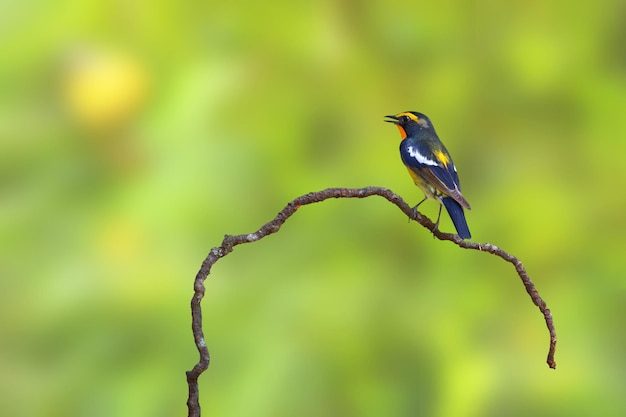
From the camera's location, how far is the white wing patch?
152 centimetres

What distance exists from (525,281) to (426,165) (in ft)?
1.49

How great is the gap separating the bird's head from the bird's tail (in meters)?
0.25

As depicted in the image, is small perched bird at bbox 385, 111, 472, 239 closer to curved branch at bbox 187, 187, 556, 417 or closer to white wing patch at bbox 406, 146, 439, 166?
white wing patch at bbox 406, 146, 439, 166

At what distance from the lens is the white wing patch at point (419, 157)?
1518mm

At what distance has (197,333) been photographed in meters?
0.99

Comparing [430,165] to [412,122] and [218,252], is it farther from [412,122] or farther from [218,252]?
[218,252]

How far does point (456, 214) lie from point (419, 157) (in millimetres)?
200

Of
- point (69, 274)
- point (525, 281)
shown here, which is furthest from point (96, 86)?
point (525, 281)

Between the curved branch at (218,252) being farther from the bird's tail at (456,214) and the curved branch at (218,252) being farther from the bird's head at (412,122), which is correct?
the bird's head at (412,122)

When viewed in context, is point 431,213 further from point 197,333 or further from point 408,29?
point 197,333

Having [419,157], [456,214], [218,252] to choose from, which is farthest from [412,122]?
[218,252]

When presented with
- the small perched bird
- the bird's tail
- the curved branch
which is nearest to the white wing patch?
the small perched bird

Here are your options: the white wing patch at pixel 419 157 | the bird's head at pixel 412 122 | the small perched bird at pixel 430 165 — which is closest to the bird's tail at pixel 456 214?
the small perched bird at pixel 430 165

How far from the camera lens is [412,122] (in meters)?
1.65
